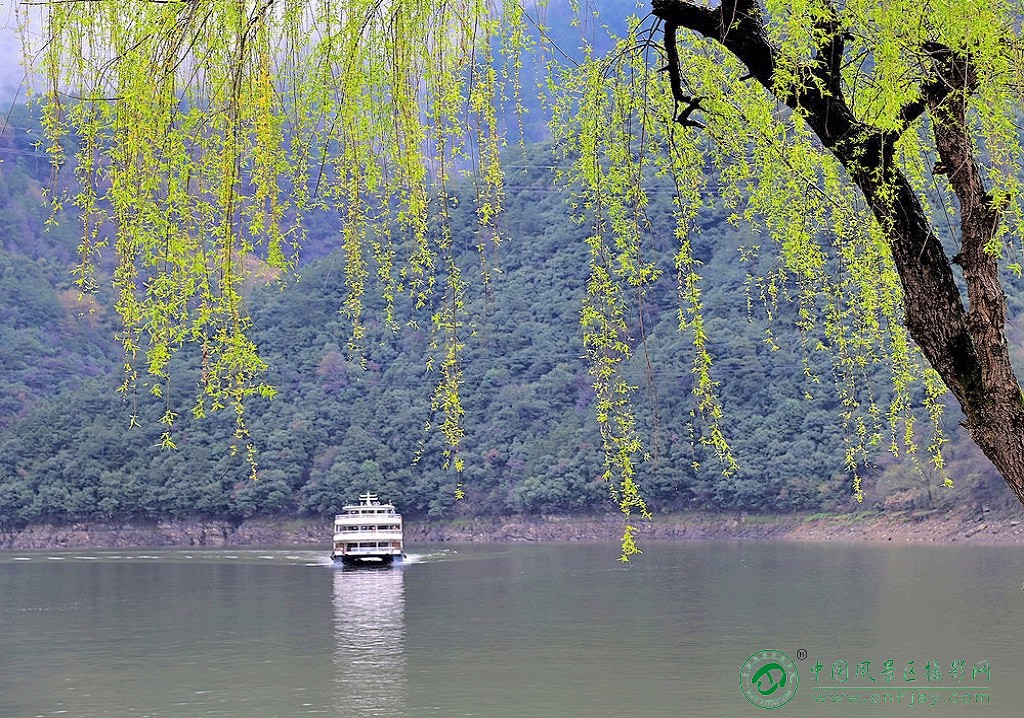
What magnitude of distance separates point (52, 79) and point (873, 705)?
25.1 meters

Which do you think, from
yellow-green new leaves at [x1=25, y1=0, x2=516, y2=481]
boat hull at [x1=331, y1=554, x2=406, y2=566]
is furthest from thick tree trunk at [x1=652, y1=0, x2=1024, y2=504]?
boat hull at [x1=331, y1=554, x2=406, y2=566]

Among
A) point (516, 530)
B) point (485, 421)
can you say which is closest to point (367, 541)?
point (516, 530)

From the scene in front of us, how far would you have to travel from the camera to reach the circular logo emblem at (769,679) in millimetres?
26709

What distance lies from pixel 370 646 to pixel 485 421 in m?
56.4

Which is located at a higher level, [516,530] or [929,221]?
[929,221]

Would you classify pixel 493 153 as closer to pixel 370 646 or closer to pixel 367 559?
pixel 370 646

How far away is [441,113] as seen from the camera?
4.33 metres

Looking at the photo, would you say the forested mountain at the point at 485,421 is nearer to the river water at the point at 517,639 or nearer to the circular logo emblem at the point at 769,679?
the river water at the point at 517,639

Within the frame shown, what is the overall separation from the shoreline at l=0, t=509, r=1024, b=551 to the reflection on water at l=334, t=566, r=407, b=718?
24.6m

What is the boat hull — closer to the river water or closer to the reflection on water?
the river water

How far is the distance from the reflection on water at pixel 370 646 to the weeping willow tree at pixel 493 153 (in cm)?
2026

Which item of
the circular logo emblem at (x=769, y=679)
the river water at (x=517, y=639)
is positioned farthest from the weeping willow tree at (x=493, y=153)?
the circular logo emblem at (x=769, y=679)

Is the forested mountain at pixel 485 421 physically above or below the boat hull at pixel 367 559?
above

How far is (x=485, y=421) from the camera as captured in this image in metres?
90.5
